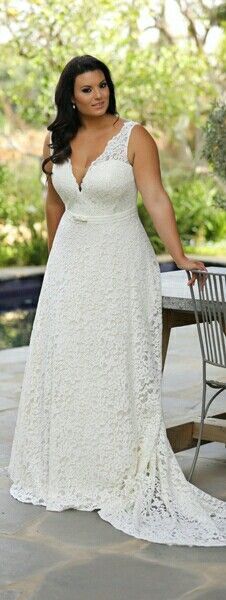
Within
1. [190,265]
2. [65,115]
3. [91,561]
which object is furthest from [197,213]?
[91,561]

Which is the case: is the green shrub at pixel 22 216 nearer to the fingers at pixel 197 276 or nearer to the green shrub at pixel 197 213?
the green shrub at pixel 197 213

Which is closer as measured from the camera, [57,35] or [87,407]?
[87,407]

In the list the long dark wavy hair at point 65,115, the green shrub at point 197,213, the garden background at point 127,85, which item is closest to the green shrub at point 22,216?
the garden background at point 127,85

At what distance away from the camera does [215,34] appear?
13.8 m

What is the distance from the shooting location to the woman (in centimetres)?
371

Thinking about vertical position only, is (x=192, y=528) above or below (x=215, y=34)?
below

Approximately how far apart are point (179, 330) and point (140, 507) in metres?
4.33

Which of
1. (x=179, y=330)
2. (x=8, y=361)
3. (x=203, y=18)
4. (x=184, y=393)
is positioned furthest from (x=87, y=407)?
(x=203, y=18)

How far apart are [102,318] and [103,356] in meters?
0.13

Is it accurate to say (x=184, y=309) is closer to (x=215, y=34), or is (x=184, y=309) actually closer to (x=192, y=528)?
(x=192, y=528)

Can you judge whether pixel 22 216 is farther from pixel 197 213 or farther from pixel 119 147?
pixel 119 147

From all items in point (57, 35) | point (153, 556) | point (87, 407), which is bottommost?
point (153, 556)

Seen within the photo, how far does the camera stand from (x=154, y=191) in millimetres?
3691

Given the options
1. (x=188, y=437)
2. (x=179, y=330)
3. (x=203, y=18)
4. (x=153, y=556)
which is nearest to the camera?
(x=153, y=556)
